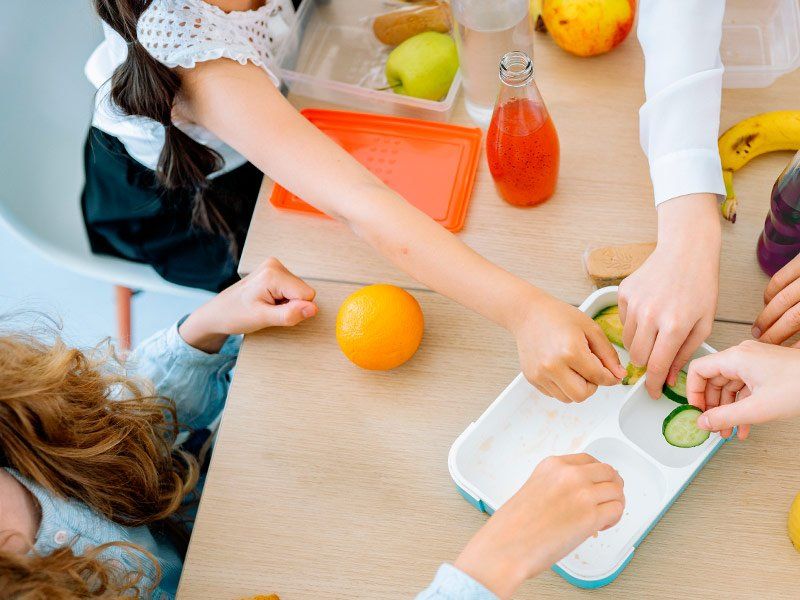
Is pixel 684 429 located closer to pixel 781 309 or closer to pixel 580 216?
pixel 781 309

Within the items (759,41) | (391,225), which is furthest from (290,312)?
(759,41)

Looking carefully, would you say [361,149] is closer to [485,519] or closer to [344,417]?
[344,417]

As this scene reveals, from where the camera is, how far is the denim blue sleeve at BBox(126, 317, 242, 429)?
1.02 meters

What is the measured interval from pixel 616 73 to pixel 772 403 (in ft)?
Answer: 1.71

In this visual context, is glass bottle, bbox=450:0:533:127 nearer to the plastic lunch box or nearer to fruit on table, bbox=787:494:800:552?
the plastic lunch box

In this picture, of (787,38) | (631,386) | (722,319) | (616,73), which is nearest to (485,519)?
(631,386)

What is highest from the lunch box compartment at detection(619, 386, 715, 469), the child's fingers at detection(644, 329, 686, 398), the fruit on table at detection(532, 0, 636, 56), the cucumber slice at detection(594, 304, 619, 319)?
the fruit on table at detection(532, 0, 636, 56)

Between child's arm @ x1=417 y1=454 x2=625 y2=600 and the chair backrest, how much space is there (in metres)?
0.80

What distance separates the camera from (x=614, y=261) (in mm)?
869

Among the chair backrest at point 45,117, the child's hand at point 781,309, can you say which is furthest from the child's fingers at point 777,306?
the chair backrest at point 45,117

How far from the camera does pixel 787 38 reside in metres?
1.02

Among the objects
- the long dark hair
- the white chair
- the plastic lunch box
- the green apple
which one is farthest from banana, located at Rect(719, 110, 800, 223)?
the white chair

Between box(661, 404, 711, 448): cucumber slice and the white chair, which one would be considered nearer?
box(661, 404, 711, 448): cucumber slice

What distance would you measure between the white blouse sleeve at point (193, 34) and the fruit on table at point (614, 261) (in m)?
0.46
